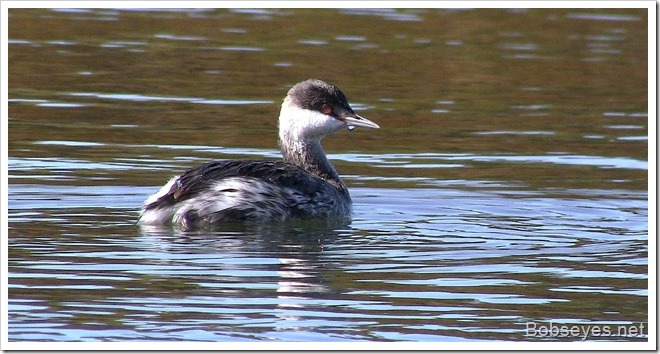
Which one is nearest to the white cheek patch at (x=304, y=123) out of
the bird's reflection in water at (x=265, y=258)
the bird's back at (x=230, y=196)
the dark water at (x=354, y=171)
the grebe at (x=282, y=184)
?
the grebe at (x=282, y=184)

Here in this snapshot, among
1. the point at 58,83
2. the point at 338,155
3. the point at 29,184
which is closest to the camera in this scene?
the point at 29,184

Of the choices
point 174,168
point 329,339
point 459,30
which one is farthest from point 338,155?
point 459,30

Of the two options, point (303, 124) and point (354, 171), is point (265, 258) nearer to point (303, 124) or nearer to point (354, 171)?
point (303, 124)

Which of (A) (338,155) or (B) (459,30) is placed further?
(B) (459,30)

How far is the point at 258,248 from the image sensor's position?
27.7 ft

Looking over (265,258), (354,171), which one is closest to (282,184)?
(265,258)

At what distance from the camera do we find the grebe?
9008mm

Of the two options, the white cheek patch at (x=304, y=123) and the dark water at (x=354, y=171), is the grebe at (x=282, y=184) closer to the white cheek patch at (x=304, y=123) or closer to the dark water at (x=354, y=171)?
the white cheek patch at (x=304, y=123)

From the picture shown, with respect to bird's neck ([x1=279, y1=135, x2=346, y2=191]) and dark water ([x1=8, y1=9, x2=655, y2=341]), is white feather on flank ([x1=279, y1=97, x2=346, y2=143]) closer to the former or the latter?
bird's neck ([x1=279, y1=135, x2=346, y2=191])

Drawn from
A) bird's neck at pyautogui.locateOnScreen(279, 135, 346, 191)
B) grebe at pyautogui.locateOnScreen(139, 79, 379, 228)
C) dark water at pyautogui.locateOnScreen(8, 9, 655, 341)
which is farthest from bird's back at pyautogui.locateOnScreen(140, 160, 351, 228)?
bird's neck at pyautogui.locateOnScreen(279, 135, 346, 191)

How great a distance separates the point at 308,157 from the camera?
1023 cm

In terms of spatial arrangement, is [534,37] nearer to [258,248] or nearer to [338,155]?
[338,155]

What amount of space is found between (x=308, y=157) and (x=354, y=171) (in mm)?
1484

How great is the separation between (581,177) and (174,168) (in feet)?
10.7
